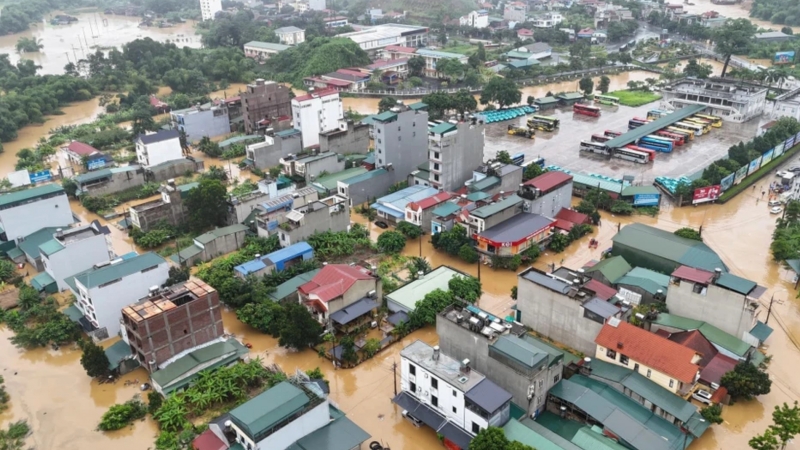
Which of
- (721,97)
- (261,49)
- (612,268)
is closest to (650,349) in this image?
(612,268)

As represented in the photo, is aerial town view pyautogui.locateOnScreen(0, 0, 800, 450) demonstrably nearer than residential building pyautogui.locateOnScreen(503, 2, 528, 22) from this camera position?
Yes

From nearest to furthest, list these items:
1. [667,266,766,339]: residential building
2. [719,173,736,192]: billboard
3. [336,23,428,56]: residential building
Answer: [667,266,766,339]: residential building, [719,173,736,192]: billboard, [336,23,428,56]: residential building

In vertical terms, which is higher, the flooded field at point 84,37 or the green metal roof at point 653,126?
the flooded field at point 84,37

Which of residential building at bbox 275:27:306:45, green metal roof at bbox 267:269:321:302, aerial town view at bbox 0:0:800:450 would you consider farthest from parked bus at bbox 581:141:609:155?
residential building at bbox 275:27:306:45

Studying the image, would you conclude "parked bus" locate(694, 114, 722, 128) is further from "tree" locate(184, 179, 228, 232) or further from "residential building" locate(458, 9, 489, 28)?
"residential building" locate(458, 9, 489, 28)

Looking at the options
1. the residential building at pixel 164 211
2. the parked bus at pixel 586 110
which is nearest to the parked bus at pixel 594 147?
the parked bus at pixel 586 110

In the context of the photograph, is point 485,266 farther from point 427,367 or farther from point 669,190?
point 669,190

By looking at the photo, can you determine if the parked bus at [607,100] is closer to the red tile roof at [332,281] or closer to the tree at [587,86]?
the tree at [587,86]
